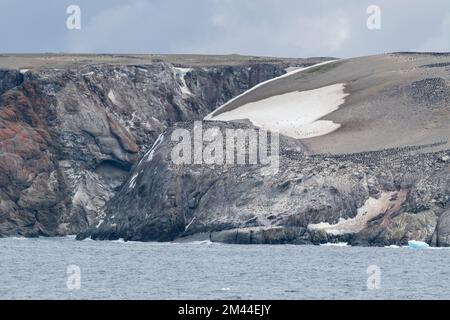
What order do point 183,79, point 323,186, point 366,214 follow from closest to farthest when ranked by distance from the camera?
point 366,214 → point 323,186 → point 183,79

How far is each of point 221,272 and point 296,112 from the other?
58843 mm

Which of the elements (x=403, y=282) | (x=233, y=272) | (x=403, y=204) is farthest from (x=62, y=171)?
(x=403, y=282)

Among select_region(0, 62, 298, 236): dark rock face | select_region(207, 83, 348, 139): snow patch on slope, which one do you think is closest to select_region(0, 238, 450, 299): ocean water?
select_region(0, 62, 298, 236): dark rock face

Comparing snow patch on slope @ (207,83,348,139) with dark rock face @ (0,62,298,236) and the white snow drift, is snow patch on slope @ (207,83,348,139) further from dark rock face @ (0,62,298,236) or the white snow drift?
dark rock face @ (0,62,298,236)

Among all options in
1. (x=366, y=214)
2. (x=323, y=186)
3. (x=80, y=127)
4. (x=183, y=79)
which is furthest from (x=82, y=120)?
(x=366, y=214)

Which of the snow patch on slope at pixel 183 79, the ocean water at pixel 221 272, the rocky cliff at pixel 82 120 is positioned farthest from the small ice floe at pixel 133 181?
the snow patch on slope at pixel 183 79

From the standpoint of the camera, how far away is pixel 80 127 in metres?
134

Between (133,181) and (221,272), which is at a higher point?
(133,181)

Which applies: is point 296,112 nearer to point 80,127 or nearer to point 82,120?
point 82,120

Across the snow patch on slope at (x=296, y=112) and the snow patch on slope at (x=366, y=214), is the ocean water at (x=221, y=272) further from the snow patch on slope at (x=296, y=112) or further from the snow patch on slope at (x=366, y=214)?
the snow patch on slope at (x=296, y=112)

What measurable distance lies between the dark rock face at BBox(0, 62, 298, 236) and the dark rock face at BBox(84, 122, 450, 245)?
8.16 metres

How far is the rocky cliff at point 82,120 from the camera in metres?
126

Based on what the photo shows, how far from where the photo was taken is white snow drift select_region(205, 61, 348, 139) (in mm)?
128875

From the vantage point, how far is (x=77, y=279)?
72062mm
